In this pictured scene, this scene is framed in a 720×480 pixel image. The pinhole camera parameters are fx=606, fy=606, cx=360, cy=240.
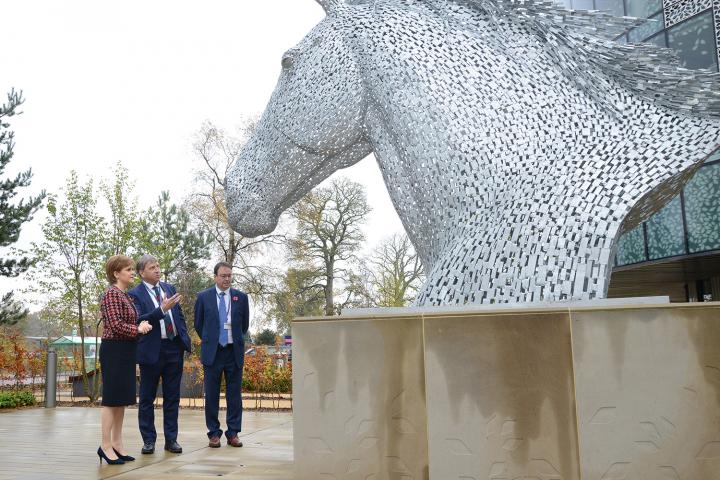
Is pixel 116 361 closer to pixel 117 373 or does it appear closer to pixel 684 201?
pixel 117 373

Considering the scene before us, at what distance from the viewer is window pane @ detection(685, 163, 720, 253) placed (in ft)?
40.5

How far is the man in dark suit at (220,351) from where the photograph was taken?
15.6 feet

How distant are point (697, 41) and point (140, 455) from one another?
42.3 feet

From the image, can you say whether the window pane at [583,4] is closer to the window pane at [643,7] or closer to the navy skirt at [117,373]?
the window pane at [643,7]

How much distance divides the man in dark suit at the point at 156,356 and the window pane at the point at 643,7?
511 inches

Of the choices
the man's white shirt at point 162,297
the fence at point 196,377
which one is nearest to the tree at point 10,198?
the fence at point 196,377


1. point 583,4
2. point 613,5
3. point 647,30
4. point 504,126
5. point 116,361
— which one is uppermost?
point 583,4

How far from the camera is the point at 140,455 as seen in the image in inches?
180

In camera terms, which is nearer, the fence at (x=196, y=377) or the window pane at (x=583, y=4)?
the fence at (x=196, y=377)

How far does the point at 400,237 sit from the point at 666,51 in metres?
22.6

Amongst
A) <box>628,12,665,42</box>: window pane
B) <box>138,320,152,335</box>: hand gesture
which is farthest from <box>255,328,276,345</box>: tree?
<box>138,320,152,335</box>: hand gesture

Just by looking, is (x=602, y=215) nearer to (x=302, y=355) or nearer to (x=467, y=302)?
(x=467, y=302)

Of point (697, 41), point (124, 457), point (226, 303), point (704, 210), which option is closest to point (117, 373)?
point (124, 457)

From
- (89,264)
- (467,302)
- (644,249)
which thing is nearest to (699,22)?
(644,249)
